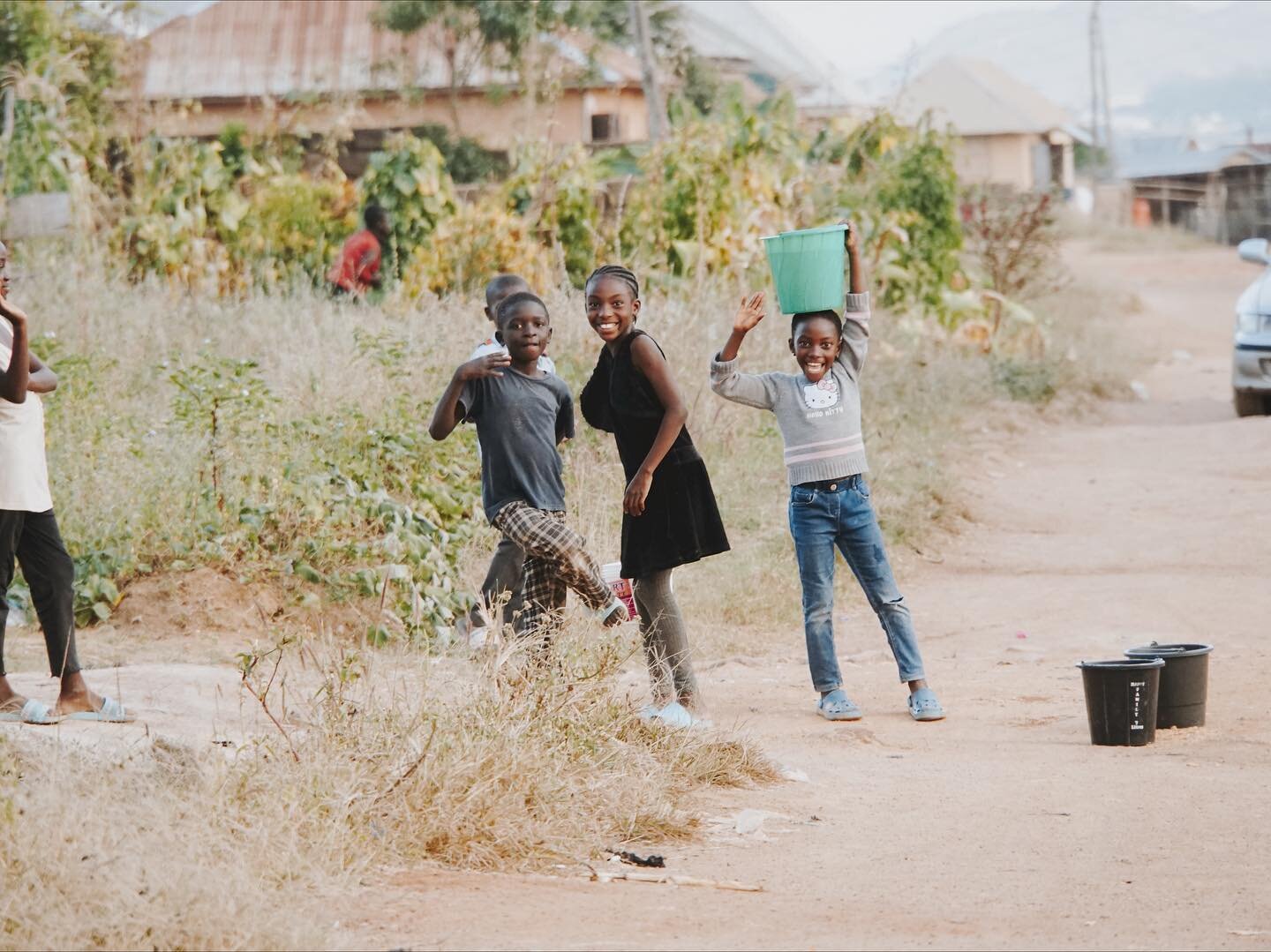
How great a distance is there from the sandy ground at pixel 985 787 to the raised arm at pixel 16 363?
1.04 m

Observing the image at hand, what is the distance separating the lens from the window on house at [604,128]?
2650 centimetres

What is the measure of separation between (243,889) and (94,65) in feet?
63.0

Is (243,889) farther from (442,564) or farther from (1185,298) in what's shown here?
(1185,298)

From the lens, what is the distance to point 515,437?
18.2 ft

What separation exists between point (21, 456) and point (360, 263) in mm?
7166

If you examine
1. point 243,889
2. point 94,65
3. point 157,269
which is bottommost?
point 243,889

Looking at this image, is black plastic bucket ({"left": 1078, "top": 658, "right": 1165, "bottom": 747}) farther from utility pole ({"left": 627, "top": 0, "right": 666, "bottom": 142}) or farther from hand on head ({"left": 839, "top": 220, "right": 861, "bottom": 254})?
utility pole ({"left": 627, "top": 0, "right": 666, "bottom": 142})

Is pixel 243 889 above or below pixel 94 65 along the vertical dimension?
below

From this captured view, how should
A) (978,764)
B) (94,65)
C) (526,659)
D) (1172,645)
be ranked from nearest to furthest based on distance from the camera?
(526,659), (978,764), (1172,645), (94,65)

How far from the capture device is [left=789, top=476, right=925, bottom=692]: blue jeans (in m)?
5.89

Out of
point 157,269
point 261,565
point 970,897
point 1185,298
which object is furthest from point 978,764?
point 1185,298

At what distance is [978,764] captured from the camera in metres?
5.25

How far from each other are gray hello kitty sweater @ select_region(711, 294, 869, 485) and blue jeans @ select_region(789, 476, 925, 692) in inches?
3.2

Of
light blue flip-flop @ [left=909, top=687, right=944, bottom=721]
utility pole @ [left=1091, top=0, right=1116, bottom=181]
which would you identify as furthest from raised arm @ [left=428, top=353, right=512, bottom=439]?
utility pole @ [left=1091, top=0, right=1116, bottom=181]
